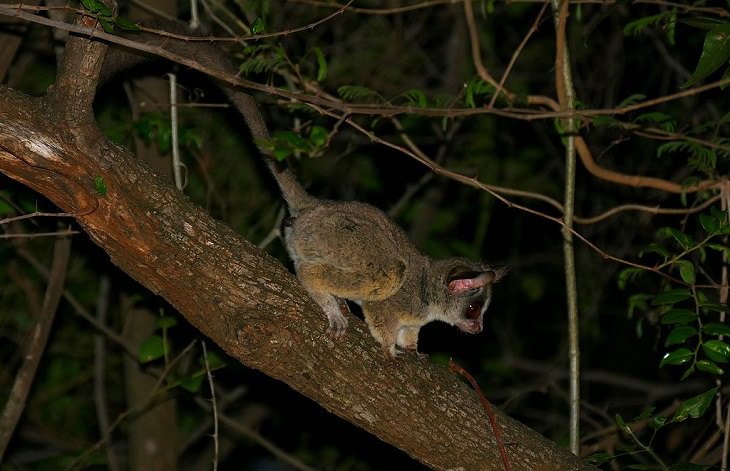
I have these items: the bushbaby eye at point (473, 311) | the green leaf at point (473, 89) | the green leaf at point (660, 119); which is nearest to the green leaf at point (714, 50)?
the green leaf at point (660, 119)

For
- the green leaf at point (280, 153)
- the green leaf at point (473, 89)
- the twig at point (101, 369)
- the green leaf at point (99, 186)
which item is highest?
the green leaf at point (473, 89)

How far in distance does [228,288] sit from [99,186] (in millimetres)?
635

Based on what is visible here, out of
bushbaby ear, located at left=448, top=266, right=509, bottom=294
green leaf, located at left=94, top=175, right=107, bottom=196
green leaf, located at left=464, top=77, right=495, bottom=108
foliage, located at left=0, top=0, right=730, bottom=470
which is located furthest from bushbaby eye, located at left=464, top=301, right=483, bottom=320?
green leaf, located at left=94, top=175, right=107, bottom=196

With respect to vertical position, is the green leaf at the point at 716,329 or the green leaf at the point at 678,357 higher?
the green leaf at the point at 716,329

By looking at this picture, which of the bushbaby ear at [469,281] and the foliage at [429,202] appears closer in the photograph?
the bushbaby ear at [469,281]

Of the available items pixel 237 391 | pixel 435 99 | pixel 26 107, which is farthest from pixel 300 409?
pixel 26 107

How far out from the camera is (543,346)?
33.5ft

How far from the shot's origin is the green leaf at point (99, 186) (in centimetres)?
329

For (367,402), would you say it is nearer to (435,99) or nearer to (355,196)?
(435,99)

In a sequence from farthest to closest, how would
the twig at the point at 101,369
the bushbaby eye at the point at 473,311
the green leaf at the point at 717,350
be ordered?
the twig at the point at 101,369
the bushbaby eye at the point at 473,311
the green leaf at the point at 717,350

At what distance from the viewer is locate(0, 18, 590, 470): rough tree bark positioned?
3277 millimetres

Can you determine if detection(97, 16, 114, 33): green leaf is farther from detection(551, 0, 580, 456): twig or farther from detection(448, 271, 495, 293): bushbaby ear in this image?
detection(551, 0, 580, 456): twig

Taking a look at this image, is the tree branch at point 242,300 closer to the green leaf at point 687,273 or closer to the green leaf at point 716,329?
the green leaf at point 716,329

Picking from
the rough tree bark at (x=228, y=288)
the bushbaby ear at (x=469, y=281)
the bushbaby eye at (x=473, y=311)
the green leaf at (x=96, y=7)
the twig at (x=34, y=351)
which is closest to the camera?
the green leaf at (x=96, y=7)
